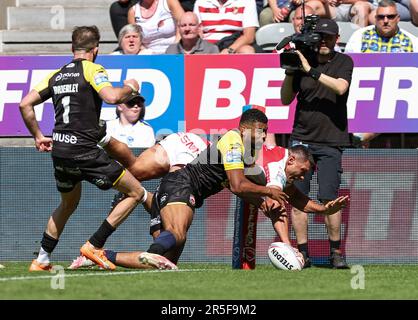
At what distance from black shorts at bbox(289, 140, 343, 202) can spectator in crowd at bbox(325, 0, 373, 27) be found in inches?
126

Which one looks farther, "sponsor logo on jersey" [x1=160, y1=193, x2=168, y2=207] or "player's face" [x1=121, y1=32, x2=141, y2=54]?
"player's face" [x1=121, y1=32, x2=141, y2=54]

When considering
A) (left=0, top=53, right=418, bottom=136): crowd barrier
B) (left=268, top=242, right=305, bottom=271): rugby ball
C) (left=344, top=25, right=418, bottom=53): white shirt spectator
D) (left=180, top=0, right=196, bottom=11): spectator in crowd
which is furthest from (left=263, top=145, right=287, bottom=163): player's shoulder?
(left=180, top=0, right=196, bottom=11): spectator in crowd

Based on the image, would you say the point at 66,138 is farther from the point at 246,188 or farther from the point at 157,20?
the point at 157,20

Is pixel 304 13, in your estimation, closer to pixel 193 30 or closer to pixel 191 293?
pixel 193 30

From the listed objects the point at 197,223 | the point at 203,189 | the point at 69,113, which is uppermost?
the point at 69,113

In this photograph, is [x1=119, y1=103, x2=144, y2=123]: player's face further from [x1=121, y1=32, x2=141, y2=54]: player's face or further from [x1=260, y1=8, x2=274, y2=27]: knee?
[x1=260, y1=8, x2=274, y2=27]: knee

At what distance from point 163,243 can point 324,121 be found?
278 centimetres

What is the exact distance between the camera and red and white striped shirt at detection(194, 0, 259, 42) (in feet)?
49.9

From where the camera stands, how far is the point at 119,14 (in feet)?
52.9

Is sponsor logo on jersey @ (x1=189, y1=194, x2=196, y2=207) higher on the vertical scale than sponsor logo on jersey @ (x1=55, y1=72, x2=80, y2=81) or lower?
lower

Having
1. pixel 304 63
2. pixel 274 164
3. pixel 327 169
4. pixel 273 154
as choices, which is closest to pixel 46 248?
pixel 274 164

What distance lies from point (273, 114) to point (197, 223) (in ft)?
5.24
